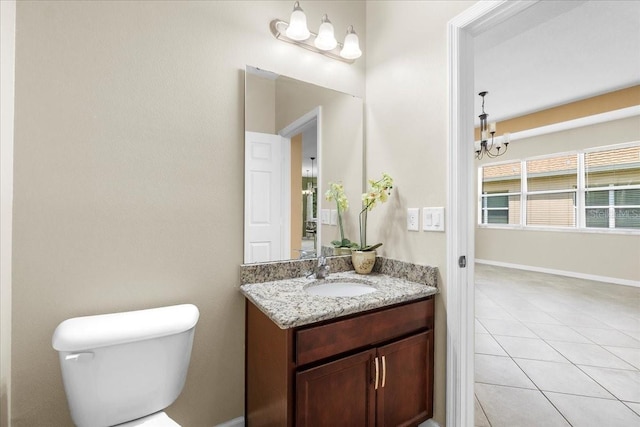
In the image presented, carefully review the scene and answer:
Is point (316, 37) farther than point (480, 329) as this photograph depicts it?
No

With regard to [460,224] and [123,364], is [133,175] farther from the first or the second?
[460,224]

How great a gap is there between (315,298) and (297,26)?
139cm

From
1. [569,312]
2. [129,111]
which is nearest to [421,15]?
[129,111]

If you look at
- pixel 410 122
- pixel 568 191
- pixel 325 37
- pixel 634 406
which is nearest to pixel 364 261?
pixel 410 122

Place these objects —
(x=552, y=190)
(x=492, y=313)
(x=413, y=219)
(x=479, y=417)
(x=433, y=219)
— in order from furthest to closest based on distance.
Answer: (x=552, y=190) → (x=492, y=313) → (x=479, y=417) → (x=413, y=219) → (x=433, y=219)

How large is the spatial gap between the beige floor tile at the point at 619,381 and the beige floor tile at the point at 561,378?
5 centimetres

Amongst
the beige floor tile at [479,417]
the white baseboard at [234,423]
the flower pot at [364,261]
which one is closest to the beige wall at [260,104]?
the flower pot at [364,261]

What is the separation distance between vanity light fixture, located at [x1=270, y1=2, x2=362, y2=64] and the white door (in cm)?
55

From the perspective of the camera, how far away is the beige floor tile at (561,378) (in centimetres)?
194

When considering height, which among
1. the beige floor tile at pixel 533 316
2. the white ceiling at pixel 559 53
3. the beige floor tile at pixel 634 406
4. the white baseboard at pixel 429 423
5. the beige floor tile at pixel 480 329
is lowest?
the beige floor tile at pixel 634 406

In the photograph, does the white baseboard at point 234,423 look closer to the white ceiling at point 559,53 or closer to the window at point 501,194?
the white ceiling at point 559,53

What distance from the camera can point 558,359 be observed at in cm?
234

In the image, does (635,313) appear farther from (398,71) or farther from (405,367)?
(398,71)

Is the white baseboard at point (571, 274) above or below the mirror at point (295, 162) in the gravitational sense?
below
